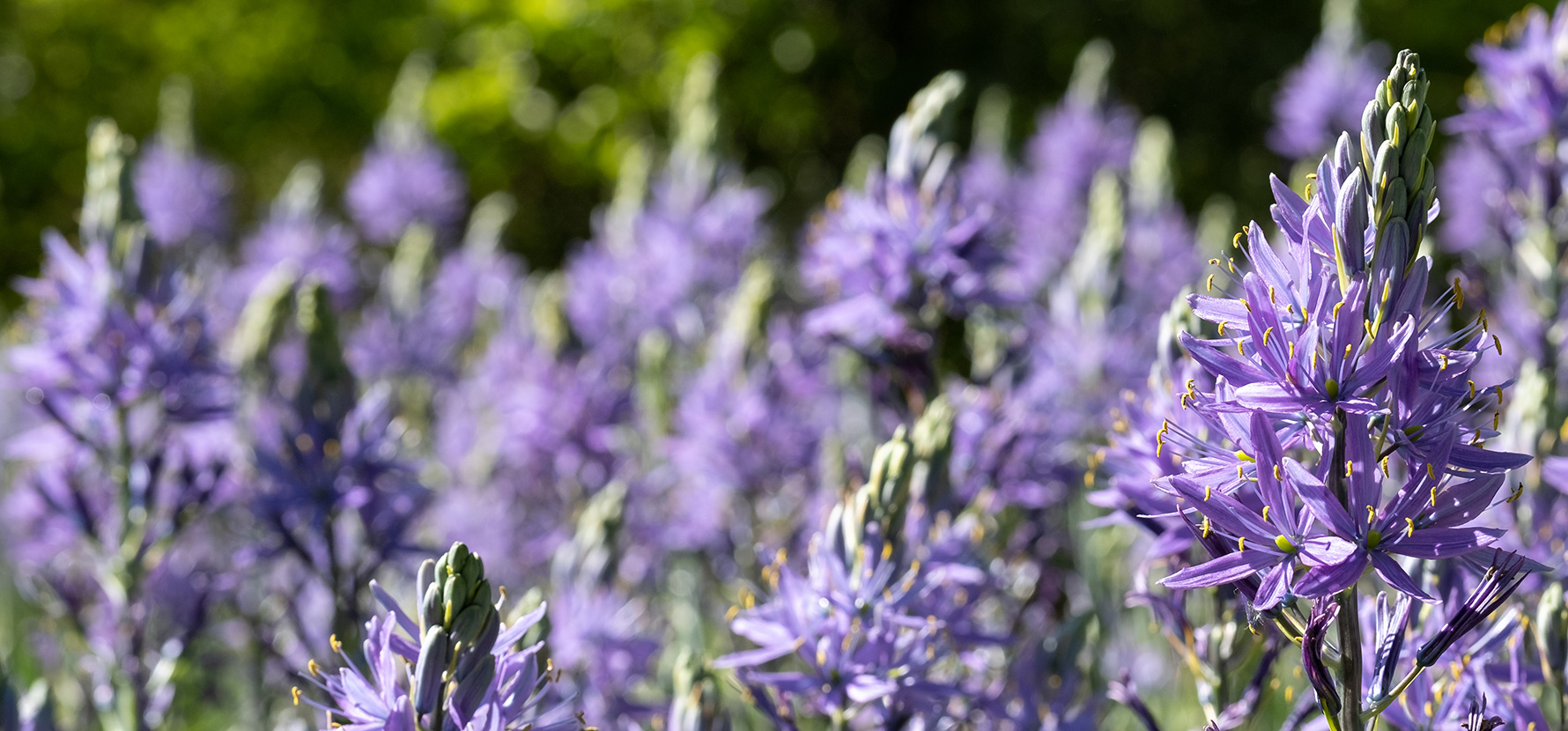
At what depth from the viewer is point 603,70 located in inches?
543

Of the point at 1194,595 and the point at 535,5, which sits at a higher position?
the point at 535,5

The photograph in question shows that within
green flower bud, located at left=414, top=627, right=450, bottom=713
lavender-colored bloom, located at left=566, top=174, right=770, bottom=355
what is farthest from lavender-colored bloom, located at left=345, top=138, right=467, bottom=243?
green flower bud, located at left=414, top=627, right=450, bottom=713

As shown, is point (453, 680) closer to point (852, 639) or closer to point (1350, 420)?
point (852, 639)

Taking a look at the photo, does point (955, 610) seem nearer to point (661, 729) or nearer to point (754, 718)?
point (661, 729)

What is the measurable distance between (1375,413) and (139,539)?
313 centimetres

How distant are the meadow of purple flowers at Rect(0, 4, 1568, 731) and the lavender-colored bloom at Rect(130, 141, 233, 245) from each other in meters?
1.05

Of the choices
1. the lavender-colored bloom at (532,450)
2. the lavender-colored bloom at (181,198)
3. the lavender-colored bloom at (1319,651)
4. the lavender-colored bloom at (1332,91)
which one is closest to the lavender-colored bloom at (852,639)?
the lavender-colored bloom at (1319,651)

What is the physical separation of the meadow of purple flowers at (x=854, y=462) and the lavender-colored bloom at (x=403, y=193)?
87 cm

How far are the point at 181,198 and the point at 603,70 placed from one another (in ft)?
23.1

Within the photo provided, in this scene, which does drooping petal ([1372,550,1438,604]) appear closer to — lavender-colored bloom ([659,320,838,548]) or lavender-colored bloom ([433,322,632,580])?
lavender-colored bloom ([659,320,838,548])

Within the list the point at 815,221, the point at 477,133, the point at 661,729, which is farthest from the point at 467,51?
the point at 661,729

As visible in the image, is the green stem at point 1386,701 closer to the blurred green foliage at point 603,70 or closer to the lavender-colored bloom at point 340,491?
the lavender-colored bloom at point 340,491

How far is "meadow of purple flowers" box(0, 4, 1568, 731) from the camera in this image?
166 cm

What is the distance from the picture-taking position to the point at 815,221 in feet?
11.8
